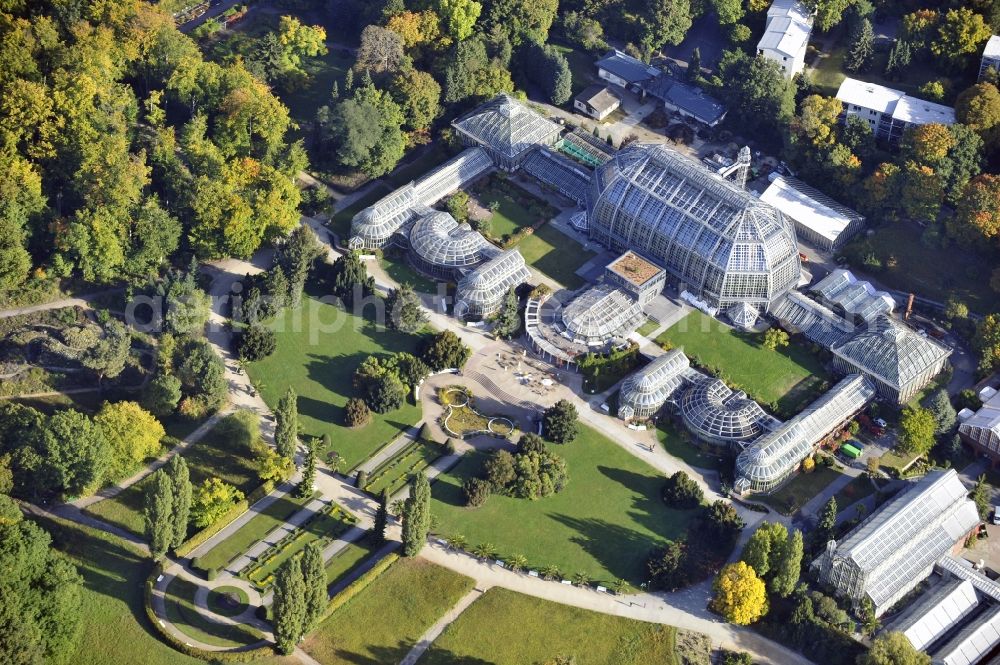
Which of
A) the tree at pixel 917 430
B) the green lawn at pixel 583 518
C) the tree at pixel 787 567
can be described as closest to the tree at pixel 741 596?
the tree at pixel 787 567

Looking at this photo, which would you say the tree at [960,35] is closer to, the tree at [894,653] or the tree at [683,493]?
the tree at [683,493]

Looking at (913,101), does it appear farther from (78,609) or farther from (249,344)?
(78,609)

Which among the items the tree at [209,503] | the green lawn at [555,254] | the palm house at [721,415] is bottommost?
the tree at [209,503]

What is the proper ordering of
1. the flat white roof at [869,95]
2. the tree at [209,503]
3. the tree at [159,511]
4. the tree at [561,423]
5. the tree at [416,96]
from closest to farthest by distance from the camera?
the tree at [159,511] → the tree at [209,503] → the tree at [561,423] → the flat white roof at [869,95] → the tree at [416,96]

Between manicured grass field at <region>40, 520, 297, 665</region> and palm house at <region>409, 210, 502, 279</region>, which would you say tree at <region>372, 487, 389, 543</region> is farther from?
palm house at <region>409, 210, 502, 279</region>

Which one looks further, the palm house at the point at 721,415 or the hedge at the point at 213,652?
the palm house at the point at 721,415

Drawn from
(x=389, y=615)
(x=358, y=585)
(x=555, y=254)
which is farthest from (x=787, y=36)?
(x=389, y=615)

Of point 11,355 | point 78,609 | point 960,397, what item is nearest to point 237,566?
point 78,609
